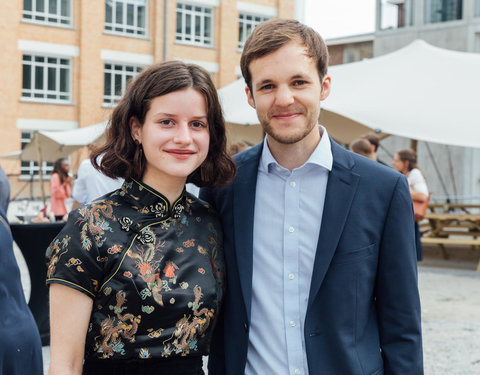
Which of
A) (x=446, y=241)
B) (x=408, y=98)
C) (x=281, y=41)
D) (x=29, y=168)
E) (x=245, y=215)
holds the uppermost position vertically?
(x=408, y=98)

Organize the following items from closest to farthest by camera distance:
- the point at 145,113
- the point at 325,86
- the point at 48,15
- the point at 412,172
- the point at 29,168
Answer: the point at 145,113, the point at 325,86, the point at 412,172, the point at 48,15, the point at 29,168

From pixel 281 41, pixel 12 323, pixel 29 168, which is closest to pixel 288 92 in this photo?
pixel 281 41

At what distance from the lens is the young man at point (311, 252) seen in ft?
7.00

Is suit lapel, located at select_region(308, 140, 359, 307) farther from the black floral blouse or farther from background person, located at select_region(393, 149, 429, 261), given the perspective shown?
background person, located at select_region(393, 149, 429, 261)

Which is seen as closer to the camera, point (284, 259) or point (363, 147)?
point (284, 259)

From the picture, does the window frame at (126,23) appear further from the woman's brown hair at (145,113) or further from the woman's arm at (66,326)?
the woman's arm at (66,326)

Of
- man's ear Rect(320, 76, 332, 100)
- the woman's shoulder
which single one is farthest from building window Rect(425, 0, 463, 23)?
the woman's shoulder

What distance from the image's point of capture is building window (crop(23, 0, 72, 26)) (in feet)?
94.8

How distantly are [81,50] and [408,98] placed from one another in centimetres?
2227

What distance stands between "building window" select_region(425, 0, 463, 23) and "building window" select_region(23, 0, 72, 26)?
15665mm

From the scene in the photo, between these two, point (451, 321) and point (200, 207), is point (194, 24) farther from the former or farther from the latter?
point (200, 207)

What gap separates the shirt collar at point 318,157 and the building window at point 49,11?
28491 mm

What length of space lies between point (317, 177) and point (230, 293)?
50 cm

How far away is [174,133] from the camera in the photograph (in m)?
2.17
